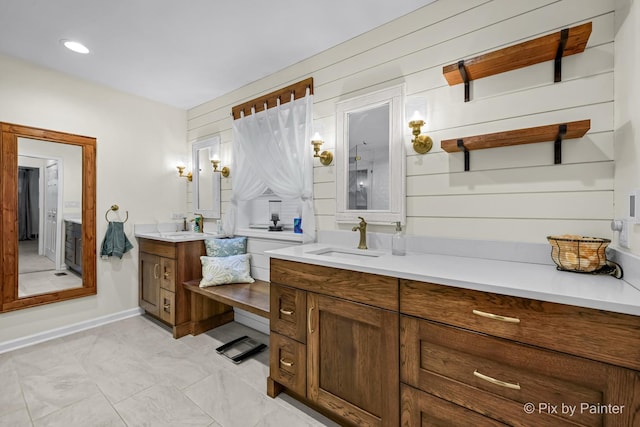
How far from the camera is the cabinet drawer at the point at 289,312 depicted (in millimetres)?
1769

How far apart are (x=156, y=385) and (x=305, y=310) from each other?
131 cm

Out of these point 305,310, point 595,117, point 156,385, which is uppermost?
point 595,117

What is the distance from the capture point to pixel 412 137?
1952 mm

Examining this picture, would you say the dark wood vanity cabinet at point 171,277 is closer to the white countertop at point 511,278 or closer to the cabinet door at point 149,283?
the cabinet door at point 149,283

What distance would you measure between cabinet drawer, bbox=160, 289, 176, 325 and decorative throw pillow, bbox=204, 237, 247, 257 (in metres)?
0.56

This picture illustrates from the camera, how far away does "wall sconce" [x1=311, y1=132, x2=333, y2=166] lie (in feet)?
7.77

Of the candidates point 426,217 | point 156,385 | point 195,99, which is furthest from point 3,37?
point 426,217

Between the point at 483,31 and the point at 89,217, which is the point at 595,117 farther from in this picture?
the point at 89,217

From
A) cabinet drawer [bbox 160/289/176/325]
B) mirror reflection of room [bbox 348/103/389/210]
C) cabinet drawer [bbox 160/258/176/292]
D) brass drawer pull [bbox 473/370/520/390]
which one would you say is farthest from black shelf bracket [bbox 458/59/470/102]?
cabinet drawer [bbox 160/289/176/325]

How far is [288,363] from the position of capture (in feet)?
6.10

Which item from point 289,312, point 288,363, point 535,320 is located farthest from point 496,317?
point 288,363

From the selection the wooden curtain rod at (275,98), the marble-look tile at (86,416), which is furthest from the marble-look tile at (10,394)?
the wooden curtain rod at (275,98)

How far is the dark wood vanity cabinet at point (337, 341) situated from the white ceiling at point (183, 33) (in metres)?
1.75

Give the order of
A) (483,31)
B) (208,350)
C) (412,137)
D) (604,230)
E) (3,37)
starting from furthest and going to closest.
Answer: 1. (208,350)
2. (3,37)
3. (412,137)
4. (483,31)
5. (604,230)
